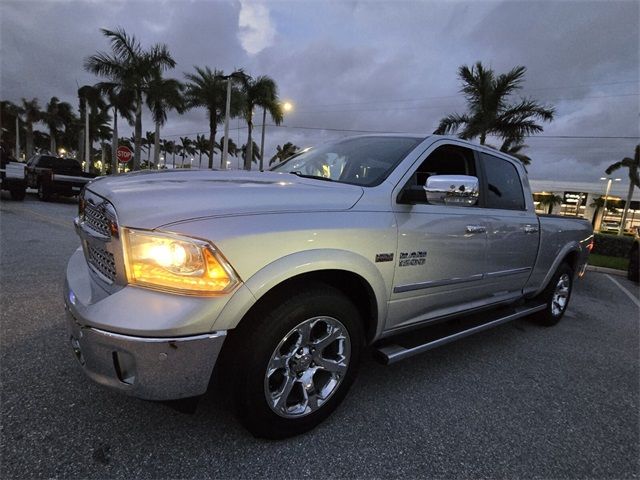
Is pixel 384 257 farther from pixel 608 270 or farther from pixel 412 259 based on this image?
pixel 608 270

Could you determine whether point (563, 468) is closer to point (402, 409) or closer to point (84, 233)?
point (402, 409)

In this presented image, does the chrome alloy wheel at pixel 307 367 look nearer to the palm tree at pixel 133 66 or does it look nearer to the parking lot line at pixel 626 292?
the parking lot line at pixel 626 292

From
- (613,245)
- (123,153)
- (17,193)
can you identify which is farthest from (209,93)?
(613,245)

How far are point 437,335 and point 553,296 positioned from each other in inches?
93.1

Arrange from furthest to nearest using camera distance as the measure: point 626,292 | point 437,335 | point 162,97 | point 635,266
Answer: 1. point 162,97
2. point 635,266
3. point 626,292
4. point 437,335

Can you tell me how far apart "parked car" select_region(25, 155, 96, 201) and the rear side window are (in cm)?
1473

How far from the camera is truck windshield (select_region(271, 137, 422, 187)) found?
2.69m

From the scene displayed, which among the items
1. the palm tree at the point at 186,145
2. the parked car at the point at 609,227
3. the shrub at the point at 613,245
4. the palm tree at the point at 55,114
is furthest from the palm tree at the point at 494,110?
the palm tree at the point at 186,145

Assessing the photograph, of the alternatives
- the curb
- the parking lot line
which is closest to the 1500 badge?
the parking lot line

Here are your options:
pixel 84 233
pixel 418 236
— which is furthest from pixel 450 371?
pixel 84 233

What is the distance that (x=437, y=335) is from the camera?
2.83 metres

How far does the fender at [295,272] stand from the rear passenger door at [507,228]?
1.36 metres

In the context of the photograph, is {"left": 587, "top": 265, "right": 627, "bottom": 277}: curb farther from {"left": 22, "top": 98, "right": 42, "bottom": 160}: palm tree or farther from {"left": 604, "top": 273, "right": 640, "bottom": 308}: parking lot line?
{"left": 22, "top": 98, "right": 42, "bottom": 160}: palm tree

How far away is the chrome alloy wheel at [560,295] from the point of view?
4449 mm
